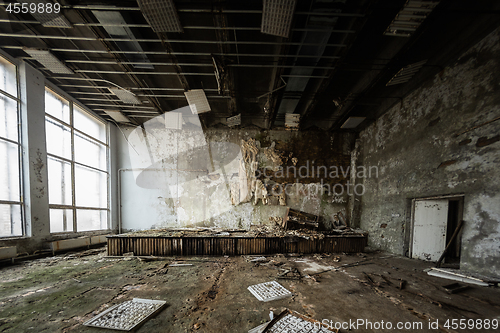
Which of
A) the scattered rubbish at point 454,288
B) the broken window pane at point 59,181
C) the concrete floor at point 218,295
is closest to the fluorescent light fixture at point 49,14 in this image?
the broken window pane at point 59,181

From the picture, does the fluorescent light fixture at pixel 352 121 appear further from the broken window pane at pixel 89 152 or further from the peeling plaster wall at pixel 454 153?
the broken window pane at pixel 89 152

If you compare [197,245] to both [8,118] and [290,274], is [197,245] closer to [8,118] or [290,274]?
[290,274]

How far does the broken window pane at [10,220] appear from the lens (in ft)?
15.5

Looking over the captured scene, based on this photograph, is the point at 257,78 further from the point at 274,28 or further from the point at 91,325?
the point at 91,325

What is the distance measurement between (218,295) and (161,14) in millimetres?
5525

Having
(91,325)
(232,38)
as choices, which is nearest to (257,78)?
(232,38)

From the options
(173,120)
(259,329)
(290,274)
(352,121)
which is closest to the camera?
(259,329)

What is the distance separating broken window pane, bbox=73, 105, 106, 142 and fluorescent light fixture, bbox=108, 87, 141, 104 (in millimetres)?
2527

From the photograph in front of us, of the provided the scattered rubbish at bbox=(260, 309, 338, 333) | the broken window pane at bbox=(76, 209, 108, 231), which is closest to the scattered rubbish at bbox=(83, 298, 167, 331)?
the scattered rubbish at bbox=(260, 309, 338, 333)

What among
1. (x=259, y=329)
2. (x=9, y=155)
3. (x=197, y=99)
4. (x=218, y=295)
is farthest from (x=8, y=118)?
(x=259, y=329)

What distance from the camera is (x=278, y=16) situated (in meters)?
3.45

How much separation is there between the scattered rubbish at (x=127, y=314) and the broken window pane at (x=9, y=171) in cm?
511

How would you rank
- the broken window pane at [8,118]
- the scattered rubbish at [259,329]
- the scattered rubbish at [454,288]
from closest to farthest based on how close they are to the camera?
1. the scattered rubbish at [259,329]
2. the scattered rubbish at [454,288]
3. the broken window pane at [8,118]

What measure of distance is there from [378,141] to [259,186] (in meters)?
5.22
